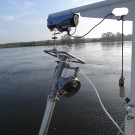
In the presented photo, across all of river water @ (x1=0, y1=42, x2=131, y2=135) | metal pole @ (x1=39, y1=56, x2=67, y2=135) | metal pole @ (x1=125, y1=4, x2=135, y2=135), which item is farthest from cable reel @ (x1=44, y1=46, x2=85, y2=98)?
river water @ (x1=0, y1=42, x2=131, y2=135)

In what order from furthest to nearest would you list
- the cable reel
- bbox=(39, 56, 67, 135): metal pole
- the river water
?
the river water, bbox=(39, 56, 67, 135): metal pole, the cable reel

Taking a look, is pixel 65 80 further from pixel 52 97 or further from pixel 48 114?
pixel 48 114

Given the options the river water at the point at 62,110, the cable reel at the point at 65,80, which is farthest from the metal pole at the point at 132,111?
the river water at the point at 62,110

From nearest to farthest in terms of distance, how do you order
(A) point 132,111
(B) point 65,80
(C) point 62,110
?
1. (B) point 65,80
2. (A) point 132,111
3. (C) point 62,110

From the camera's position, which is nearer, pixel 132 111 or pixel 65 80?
pixel 65 80

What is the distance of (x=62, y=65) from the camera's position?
7.69 ft

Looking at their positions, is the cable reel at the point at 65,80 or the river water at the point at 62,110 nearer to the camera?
the cable reel at the point at 65,80

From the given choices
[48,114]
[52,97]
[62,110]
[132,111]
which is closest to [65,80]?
[52,97]

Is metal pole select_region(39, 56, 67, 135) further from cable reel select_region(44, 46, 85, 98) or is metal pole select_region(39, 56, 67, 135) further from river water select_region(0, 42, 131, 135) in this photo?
river water select_region(0, 42, 131, 135)

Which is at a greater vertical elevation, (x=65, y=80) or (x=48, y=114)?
(x=65, y=80)

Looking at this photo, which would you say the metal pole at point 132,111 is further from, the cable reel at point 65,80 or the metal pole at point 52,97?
the metal pole at point 52,97

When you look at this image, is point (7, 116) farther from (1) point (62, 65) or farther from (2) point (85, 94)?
(1) point (62, 65)

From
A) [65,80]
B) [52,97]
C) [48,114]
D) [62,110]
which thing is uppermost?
[65,80]

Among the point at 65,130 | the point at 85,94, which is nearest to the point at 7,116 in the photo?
the point at 65,130
